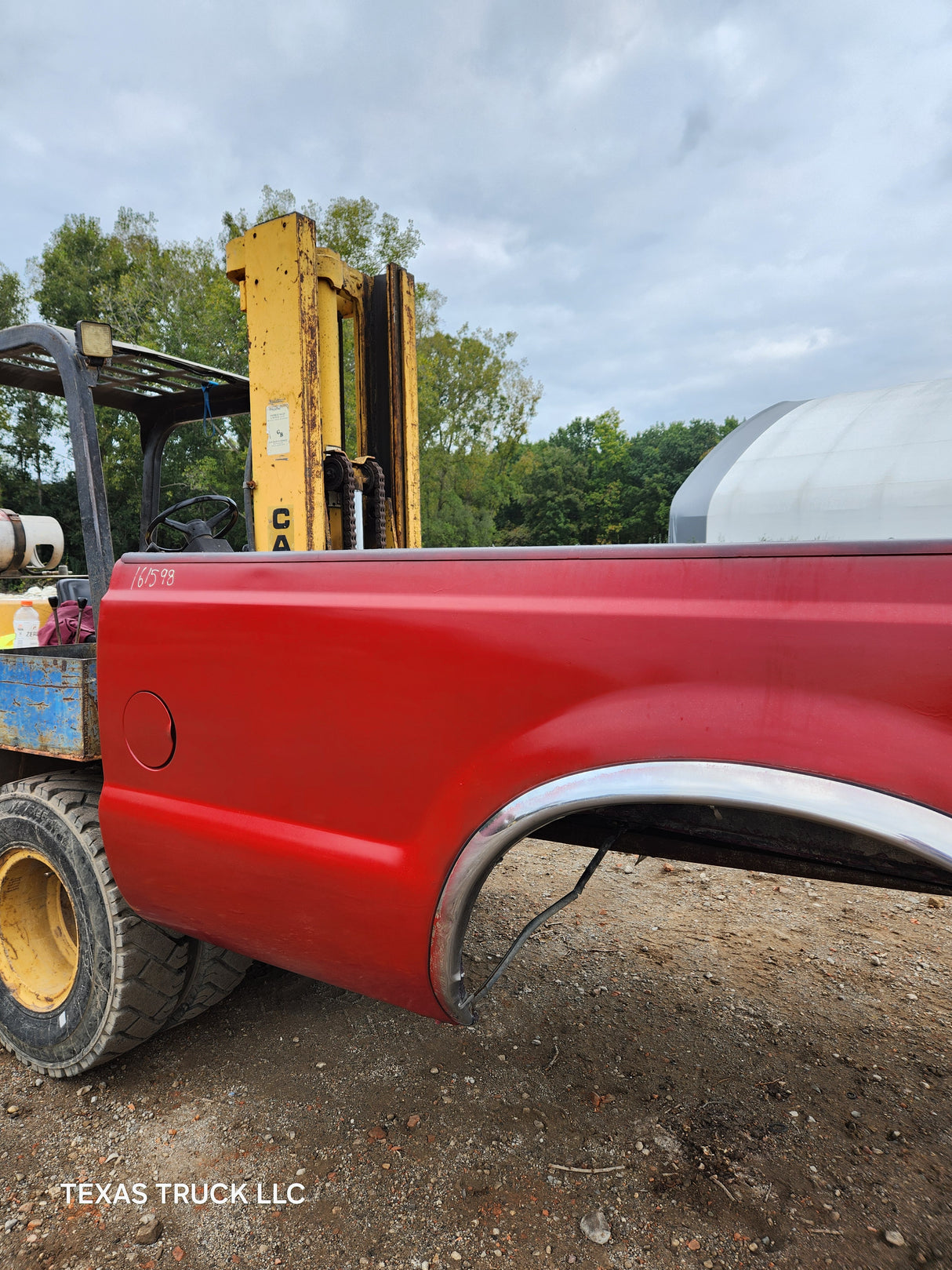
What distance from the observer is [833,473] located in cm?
1322

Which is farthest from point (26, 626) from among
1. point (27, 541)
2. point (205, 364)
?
point (205, 364)

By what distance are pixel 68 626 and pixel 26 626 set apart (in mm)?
896

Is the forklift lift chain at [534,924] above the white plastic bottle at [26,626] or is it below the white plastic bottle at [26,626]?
below

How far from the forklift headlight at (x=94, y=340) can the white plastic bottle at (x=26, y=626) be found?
1.42 metres

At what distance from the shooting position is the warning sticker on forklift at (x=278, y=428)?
3.38 m

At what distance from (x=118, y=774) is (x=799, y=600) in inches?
69.1

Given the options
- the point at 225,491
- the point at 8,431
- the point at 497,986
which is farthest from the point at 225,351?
the point at 497,986

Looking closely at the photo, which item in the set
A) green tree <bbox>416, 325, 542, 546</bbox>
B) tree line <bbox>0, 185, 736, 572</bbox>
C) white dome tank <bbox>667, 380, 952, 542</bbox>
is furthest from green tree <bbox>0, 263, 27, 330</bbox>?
white dome tank <bbox>667, 380, 952, 542</bbox>

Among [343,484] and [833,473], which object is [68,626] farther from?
[833,473]

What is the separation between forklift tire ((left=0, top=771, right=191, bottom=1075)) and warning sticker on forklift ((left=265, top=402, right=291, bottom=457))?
62.3 inches

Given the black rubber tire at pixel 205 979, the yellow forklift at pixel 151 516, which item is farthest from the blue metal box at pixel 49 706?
the black rubber tire at pixel 205 979

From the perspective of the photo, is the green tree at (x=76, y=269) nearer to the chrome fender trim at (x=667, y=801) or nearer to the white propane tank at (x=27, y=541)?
the white propane tank at (x=27, y=541)

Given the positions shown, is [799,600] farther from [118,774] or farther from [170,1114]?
[170,1114]

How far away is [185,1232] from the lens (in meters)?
1.88
